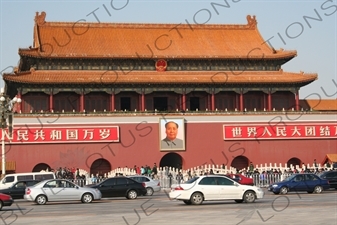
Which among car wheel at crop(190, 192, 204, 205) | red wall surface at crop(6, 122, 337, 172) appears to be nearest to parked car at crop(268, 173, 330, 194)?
car wheel at crop(190, 192, 204, 205)

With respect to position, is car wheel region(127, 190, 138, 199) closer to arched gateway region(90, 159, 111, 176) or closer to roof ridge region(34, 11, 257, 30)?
arched gateway region(90, 159, 111, 176)

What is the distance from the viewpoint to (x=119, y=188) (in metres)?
33.8

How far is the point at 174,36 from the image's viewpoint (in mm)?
61062

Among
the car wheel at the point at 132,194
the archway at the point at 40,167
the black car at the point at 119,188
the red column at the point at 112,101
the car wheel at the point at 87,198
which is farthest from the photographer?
the red column at the point at 112,101

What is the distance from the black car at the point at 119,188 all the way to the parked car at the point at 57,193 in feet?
7.19

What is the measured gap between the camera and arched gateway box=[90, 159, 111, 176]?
51.2 m

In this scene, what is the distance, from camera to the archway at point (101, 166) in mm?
51250

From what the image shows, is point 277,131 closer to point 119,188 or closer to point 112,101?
point 112,101

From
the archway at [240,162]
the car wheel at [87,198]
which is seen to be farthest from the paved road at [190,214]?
the archway at [240,162]

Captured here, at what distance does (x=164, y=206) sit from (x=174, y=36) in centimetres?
→ 3569

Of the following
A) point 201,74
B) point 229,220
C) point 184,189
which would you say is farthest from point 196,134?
point 229,220

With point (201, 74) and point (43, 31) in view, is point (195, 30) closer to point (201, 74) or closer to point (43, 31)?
point (201, 74)

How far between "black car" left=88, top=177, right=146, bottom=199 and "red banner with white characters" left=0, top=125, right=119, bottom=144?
679 inches

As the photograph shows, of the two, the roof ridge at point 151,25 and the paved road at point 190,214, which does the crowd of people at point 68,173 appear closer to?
the roof ridge at point 151,25
